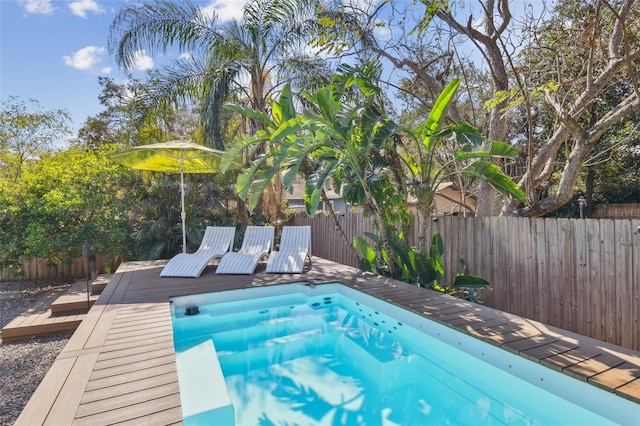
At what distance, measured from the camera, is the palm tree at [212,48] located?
9.72 metres

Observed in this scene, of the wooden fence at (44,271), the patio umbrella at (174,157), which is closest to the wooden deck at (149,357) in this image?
the patio umbrella at (174,157)

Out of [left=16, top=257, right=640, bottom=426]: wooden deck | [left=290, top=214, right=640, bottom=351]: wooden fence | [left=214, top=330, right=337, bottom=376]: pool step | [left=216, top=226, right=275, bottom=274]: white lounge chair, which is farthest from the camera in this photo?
[left=216, top=226, right=275, bottom=274]: white lounge chair

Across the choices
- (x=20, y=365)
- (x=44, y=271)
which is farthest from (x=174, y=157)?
(x=20, y=365)

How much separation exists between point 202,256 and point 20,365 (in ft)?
13.1

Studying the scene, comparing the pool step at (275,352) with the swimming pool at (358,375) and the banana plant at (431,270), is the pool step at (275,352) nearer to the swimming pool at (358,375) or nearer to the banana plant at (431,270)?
the swimming pool at (358,375)

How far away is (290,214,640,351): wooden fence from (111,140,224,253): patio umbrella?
568 cm

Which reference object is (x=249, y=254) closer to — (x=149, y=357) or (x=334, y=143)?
(x=334, y=143)

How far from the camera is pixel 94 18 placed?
31.8ft

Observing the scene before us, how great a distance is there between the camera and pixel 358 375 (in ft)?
14.2

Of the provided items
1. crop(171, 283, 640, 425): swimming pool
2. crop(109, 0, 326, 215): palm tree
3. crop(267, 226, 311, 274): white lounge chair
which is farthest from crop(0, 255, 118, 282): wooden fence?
crop(171, 283, 640, 425): swimming pool

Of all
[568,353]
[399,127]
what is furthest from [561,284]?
[399,127]

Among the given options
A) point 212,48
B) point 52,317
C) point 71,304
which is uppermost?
point 212,48

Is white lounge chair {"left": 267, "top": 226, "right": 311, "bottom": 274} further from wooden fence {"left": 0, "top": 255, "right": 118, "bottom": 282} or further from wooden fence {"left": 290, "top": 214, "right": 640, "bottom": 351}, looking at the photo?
wooden fence {"left": 0, "top": 255, "right": 118, "bottom": 282}

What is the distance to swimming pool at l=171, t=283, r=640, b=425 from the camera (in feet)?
10.0
